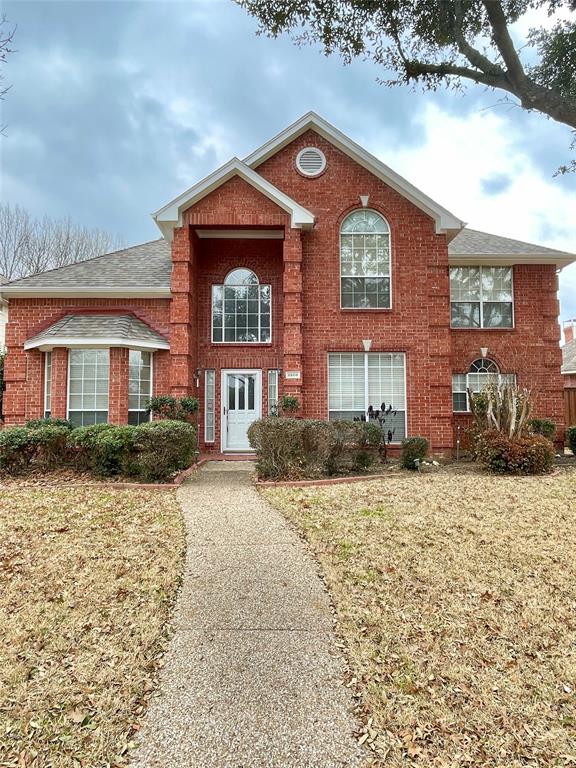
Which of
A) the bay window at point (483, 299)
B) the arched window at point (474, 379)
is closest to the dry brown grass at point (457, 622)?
the arched window at point (474, 379)

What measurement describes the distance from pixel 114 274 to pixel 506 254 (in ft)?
38.1

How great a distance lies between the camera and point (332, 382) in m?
13.6

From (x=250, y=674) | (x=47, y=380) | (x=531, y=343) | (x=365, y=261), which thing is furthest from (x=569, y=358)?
(x=250, y=674)

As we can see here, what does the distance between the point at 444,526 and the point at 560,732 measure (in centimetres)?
373

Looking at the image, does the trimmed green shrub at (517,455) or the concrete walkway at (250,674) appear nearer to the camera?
the concrete walkway at (250,674)

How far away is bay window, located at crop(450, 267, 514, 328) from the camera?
14977 mm

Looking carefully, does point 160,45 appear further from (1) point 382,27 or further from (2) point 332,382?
(2) point 332,382

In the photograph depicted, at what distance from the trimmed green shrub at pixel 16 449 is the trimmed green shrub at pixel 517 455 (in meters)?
9.56

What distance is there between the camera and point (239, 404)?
559 inches

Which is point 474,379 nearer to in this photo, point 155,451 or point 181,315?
point 181,315

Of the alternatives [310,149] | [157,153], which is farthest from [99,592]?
[157,153]

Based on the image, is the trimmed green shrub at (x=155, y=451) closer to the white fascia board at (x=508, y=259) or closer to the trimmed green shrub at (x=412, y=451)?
the trimmed green shrub at (x=412, y=451)

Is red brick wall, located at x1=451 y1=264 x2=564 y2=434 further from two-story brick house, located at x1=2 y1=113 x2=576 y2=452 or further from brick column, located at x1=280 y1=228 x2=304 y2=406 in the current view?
brick column, located at x1=280 y1=228 x2=304 y2=406

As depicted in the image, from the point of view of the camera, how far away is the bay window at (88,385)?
1297 cm
